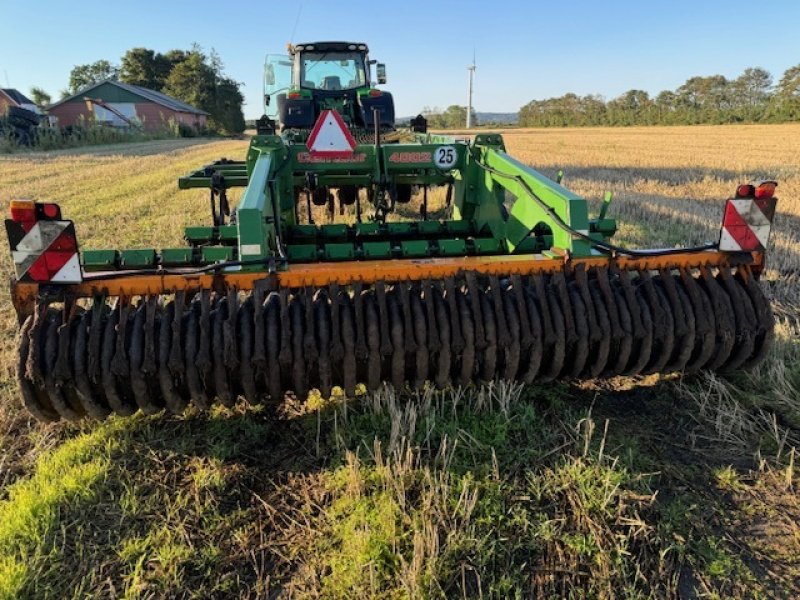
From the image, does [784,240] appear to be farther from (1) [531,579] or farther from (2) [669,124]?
(2) [669,124]

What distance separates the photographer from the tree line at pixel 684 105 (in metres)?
51.5

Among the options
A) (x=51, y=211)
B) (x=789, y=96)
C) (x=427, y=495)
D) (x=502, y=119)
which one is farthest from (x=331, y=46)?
(x=502, y=119)

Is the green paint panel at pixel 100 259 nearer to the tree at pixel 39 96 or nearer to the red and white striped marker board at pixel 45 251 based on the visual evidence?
the red and white striped marker board at pixel 45 251

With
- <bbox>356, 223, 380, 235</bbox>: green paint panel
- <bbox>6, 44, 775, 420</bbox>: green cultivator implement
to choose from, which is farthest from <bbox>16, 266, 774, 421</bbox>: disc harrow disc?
<bbox>356, 223, 380, 235</bbox>: green paint panel

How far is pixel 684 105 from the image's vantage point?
2282 inches

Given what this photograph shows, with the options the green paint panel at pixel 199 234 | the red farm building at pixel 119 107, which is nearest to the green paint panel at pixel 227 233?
the green paint panel at pixel 199 234

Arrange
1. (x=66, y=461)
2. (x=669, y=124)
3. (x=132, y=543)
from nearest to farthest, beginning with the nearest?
(x=132, y=543)
(x=66, y=461)
(x=669, y=124)

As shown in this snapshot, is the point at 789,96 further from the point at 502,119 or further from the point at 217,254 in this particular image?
the point at 502,119

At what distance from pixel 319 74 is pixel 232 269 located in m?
6.52

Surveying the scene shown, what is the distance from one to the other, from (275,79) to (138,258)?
20.8ft

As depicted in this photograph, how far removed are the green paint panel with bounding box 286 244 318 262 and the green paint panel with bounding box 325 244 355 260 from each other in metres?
0.08

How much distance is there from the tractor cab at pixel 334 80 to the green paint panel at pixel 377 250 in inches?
180

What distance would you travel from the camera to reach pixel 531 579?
1.89 m

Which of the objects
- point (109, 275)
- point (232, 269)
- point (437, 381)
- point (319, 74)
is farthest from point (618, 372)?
point (319, 74)
